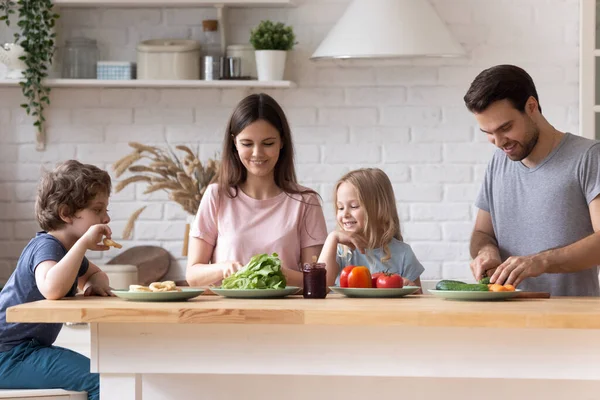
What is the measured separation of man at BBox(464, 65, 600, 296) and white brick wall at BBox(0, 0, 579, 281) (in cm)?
121

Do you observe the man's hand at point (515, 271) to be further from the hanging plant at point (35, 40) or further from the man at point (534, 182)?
the hanging plant at point (35, 40)

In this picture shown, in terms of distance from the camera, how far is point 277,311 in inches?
75.5

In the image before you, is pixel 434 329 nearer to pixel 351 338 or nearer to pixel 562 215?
pixel 351 338

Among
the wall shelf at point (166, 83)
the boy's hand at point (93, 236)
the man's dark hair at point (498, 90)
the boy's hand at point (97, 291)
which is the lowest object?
the boy's hand at point (97, 291)

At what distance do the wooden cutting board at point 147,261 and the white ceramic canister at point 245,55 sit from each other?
0.83 metres

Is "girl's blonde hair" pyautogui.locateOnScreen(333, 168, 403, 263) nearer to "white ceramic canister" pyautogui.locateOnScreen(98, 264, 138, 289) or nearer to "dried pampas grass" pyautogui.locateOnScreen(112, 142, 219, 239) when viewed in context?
"dried pampas grass" pyautogui.locateOnScreen(112, 142, 219, 239)

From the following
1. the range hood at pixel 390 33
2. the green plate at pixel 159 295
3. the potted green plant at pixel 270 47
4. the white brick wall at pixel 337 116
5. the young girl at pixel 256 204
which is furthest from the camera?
the white brick wall at pixel 337 116

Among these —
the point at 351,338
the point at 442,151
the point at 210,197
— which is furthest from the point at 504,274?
the point at 442,151

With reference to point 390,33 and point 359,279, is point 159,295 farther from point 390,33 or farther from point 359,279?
point 390,33

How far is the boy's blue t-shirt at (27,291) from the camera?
229 cm

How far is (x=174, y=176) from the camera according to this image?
368 centimetres

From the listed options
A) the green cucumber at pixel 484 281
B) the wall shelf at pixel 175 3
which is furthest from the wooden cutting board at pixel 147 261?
the green cucumber at pixel 484 281

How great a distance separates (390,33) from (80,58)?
1.31 meters

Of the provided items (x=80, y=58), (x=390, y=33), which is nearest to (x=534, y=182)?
(x=390, y=33)
